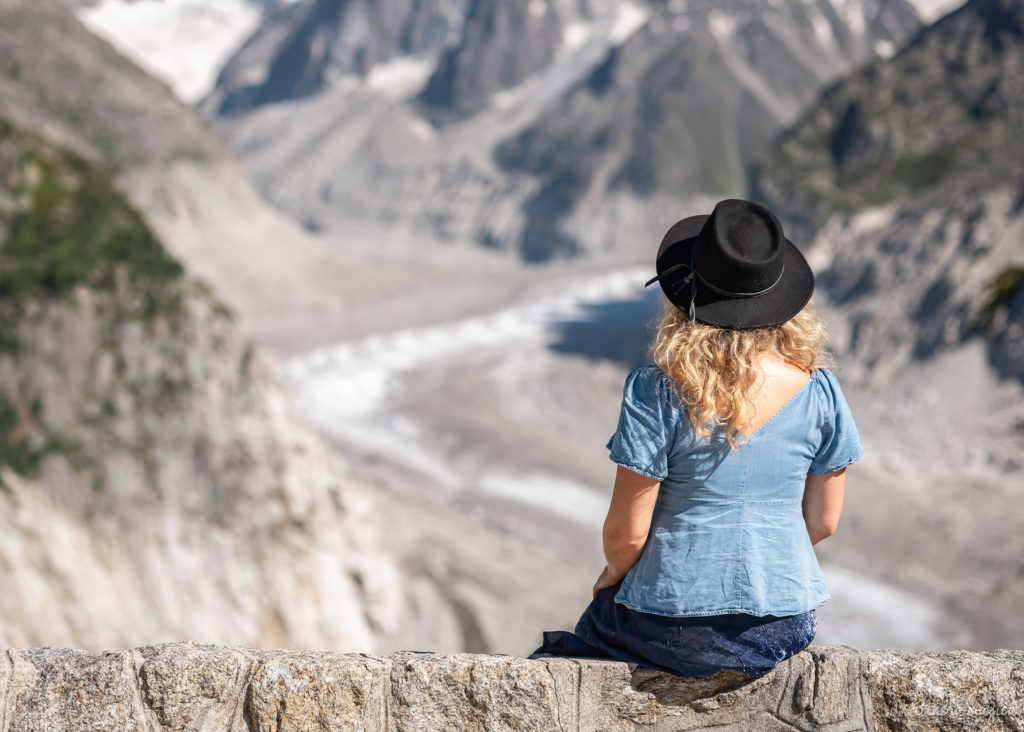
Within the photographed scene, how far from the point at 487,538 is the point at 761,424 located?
2682 centimetres

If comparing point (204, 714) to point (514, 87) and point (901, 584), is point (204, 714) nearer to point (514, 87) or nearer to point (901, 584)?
point (901, 584)

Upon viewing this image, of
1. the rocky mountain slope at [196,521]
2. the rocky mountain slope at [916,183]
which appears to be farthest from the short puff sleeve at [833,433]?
the rocky mountain slope at [916,183]

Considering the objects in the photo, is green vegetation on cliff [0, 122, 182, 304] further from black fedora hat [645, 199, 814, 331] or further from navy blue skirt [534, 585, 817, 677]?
black fedora hat [645, 199, 814, 331]

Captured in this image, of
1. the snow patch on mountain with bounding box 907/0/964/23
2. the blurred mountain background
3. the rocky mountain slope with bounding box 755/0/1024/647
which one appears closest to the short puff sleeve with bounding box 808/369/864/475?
the blurred mountain background

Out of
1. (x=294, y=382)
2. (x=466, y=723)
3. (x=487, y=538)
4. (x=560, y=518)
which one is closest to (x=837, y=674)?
(x=466, y=723)

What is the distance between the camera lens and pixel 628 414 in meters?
3.49

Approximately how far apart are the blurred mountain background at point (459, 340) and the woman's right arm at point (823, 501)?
646 centimetres

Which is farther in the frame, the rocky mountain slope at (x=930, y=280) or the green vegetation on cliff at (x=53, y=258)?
the rocky mountain slope at (x=930, y=280)

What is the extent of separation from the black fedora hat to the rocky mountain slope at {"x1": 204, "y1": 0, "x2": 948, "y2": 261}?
335ft

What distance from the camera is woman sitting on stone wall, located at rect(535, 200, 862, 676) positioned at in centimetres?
347

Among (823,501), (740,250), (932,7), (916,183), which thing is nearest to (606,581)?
(823,501)

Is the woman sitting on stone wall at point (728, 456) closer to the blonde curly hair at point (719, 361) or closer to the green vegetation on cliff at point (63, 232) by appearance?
the blonde curly hair at point (719, 361)

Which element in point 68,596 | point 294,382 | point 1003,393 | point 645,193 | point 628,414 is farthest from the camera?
point 645,193

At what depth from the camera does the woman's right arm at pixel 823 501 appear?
382cm
